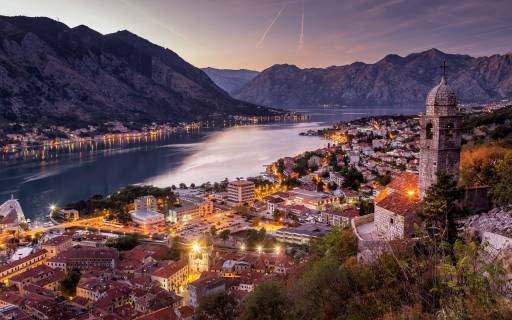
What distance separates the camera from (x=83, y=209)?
2241cm

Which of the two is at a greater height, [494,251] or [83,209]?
[494,251]

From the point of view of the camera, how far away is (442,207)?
15.7 feet

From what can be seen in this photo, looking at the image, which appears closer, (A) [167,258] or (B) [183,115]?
(A) [167,258]

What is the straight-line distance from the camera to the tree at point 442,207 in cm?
472

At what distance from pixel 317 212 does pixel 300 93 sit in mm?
171300

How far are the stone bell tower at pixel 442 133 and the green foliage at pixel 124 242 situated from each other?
1318 centimetres

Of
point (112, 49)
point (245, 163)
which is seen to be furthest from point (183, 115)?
point (245, 163)

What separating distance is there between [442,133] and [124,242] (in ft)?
44.8

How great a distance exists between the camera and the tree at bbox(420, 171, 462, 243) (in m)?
4.72

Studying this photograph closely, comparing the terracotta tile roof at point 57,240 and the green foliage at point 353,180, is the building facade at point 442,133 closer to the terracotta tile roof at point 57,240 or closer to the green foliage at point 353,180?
the terracotta tile roof at point 57,240

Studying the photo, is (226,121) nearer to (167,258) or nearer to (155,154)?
(155,154)

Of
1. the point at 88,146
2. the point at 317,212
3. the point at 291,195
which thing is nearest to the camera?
the point at 317,212

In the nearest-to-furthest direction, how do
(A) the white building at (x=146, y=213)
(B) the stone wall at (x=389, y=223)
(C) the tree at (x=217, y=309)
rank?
(B) the stone wall at (x=389, y=223)
(C) the tree at (x=217, y=309)
(A) the white building at (x=146, y=213)

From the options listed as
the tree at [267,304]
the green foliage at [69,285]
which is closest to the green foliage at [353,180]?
the green foliage at [69,285]
